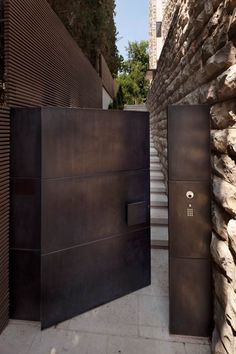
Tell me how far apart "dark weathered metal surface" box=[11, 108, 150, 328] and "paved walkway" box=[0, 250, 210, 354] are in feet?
0.47

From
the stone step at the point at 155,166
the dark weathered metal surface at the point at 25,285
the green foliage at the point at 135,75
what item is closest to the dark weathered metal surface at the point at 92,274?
the dark weathered metal surface at the point at 25,285

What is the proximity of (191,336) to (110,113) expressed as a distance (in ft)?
7.82

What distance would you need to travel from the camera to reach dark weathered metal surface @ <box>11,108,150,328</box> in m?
2.81

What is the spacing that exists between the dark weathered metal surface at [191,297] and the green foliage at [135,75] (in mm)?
23068

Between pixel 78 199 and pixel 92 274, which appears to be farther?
pixel 92 274

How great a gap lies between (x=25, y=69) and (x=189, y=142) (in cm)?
202

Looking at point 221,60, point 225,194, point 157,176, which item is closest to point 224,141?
point 225,194

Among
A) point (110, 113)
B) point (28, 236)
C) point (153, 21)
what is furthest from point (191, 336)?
point (153, 21)

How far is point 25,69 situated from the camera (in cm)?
320

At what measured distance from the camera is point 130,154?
3312 millimetres

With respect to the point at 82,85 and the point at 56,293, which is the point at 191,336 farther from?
the point at 82,85

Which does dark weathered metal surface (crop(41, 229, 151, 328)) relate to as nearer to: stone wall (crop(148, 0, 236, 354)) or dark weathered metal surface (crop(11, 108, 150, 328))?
dark weathered metal surface (crop(11, 108, 150, 328))

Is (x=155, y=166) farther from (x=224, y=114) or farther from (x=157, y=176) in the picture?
(x=224, y=114)

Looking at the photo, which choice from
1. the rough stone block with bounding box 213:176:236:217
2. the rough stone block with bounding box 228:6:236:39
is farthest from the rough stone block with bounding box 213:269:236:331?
the rough stone block with bounding box 228:6:236:39
